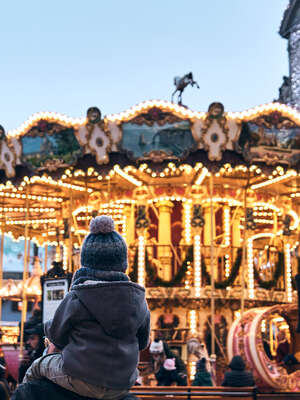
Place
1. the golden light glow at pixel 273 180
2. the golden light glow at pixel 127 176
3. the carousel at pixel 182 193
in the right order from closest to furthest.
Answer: the carousel at pixel 182 193 < the golden light glow at pixel 127 176 < the golden light glow at pixel 273 180

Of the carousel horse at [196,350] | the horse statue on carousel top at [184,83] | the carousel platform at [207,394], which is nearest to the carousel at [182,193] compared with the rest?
the carousel horse at [196,350]

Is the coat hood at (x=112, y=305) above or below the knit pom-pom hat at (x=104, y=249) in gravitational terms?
below

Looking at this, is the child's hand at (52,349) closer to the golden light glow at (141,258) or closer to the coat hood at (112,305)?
the coat hood at (112,305)

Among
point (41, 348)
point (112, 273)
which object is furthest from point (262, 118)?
point (112, 273)

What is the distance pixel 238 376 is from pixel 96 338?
21.7 ft

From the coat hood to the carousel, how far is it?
11510 millimetres

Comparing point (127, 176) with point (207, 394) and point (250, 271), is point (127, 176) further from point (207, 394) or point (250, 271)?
point (207, 394)

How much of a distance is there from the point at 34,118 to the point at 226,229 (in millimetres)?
6632

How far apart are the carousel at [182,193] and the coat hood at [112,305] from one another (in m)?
11.5

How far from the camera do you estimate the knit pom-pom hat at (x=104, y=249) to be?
2.81 meters

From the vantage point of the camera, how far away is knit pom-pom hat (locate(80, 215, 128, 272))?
2805mm

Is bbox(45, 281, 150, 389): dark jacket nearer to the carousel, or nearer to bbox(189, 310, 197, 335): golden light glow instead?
the carousel

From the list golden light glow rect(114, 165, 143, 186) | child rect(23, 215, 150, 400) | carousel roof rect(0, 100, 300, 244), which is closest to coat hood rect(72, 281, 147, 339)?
child rect(23, 215, 150, 400)

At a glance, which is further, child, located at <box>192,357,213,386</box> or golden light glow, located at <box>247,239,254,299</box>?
golden light glow, located at <box>247,239,254,299</box>
